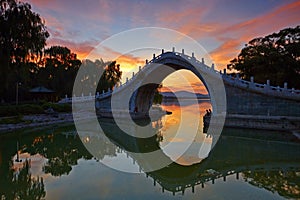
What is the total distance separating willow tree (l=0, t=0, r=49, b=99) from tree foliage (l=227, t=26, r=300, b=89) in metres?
16.2

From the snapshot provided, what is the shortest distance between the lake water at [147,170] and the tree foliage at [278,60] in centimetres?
726

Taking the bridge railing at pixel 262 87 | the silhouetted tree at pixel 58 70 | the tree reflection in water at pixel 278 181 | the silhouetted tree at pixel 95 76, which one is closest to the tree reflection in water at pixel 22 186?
the tree reflection in water at pixel 278 181

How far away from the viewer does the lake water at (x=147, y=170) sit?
6.41m

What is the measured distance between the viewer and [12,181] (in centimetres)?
721

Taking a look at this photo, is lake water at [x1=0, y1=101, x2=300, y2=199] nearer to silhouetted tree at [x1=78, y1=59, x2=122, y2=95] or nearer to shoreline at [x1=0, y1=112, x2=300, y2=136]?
shoreline at [x1=0, y1=112, x2=300, y2=136]

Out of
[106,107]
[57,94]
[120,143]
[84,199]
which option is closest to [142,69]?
[106,107]

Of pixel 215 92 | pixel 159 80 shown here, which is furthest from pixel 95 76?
pixel 215 92

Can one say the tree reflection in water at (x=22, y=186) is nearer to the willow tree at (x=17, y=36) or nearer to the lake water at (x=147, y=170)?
the lake water at (x=147, y=170)

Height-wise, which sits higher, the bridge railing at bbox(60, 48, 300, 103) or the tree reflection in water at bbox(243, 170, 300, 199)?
the bridge railing at bbox(60, 48, 300, 103)

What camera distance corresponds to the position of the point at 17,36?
632 inches

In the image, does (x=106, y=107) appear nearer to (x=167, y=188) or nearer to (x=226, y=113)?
(x=226, y=113)

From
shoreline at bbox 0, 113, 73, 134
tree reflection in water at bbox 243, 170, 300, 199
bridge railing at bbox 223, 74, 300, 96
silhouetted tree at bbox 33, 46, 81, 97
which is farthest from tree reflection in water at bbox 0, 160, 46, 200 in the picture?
silhouetted tree at bbox 33, 46, 81, 97

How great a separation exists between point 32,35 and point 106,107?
11.6 meters

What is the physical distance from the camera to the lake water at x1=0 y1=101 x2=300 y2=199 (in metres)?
6.41
